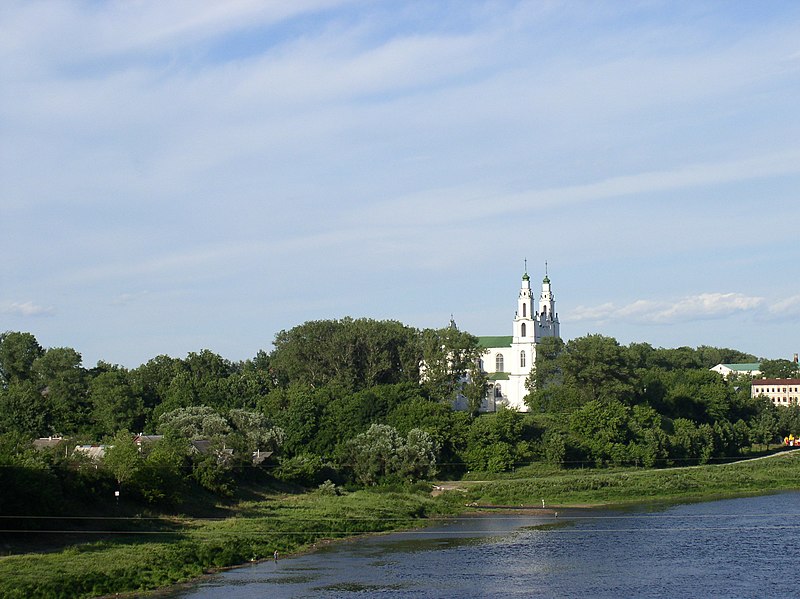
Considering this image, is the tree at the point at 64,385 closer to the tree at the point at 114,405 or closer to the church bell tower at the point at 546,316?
the tree at the point at 114,405

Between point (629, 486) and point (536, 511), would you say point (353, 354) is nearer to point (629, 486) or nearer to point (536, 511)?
point (629, 486)

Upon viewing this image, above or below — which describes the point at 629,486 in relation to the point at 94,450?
below

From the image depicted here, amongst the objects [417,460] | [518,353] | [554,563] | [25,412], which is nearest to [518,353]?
[518,353]

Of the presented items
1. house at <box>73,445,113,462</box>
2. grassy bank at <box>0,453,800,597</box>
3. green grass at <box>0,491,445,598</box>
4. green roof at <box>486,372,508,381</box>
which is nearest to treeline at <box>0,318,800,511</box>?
house at <box>73,445,113,462</box>

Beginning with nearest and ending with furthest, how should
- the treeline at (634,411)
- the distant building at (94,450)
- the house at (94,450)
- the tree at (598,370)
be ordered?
1. the house at (94,450)
2. the distant building at (94,450)
3. the treeline at (634,411)
4. the tree at (598,370)

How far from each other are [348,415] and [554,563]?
44979mm

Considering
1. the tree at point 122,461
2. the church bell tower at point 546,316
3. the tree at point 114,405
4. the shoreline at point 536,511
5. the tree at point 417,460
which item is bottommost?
the shoreline at point 536,511

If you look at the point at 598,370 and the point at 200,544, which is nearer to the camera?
the point at 200,544

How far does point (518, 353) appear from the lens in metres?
137

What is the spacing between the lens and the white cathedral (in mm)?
136250

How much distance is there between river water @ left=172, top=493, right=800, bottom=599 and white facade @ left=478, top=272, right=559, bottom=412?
69.7m

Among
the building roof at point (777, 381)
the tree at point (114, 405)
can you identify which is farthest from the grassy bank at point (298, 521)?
the building roof at point (777, 381)

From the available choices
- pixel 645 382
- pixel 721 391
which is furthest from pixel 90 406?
pixel 721 391

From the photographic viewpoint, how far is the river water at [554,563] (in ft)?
146
